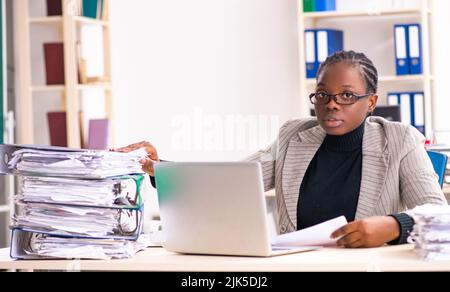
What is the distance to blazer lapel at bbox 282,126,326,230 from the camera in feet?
8.48

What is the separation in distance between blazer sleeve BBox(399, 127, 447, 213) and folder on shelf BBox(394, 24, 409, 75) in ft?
9.26

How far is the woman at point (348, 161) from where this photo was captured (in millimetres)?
2449

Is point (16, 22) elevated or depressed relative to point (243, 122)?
elevated

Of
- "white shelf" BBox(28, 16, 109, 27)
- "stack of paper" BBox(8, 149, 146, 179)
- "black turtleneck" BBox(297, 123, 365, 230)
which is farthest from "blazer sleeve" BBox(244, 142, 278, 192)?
"white shelf" BBox(28, 16, 109, 27)

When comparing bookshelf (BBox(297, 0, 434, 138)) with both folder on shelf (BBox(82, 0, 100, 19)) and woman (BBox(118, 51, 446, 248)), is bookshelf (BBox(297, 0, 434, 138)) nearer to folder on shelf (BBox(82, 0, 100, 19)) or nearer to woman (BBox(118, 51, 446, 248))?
folder on shelf (BBox(82, 0, 100, 19))

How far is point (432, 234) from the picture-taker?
6.08 ft

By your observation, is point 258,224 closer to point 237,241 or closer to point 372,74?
point 237,241

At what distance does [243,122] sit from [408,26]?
4.18ft

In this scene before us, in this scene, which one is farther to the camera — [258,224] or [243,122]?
[243,122]

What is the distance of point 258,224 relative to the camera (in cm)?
189

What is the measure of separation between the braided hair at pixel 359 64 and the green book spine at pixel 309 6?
2.86 metres

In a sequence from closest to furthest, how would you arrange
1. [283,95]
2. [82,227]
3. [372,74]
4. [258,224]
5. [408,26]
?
[258,224]
[82,227]
[372,74]
[408,26]
[283,95]

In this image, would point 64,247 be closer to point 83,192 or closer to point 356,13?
point 83,192
